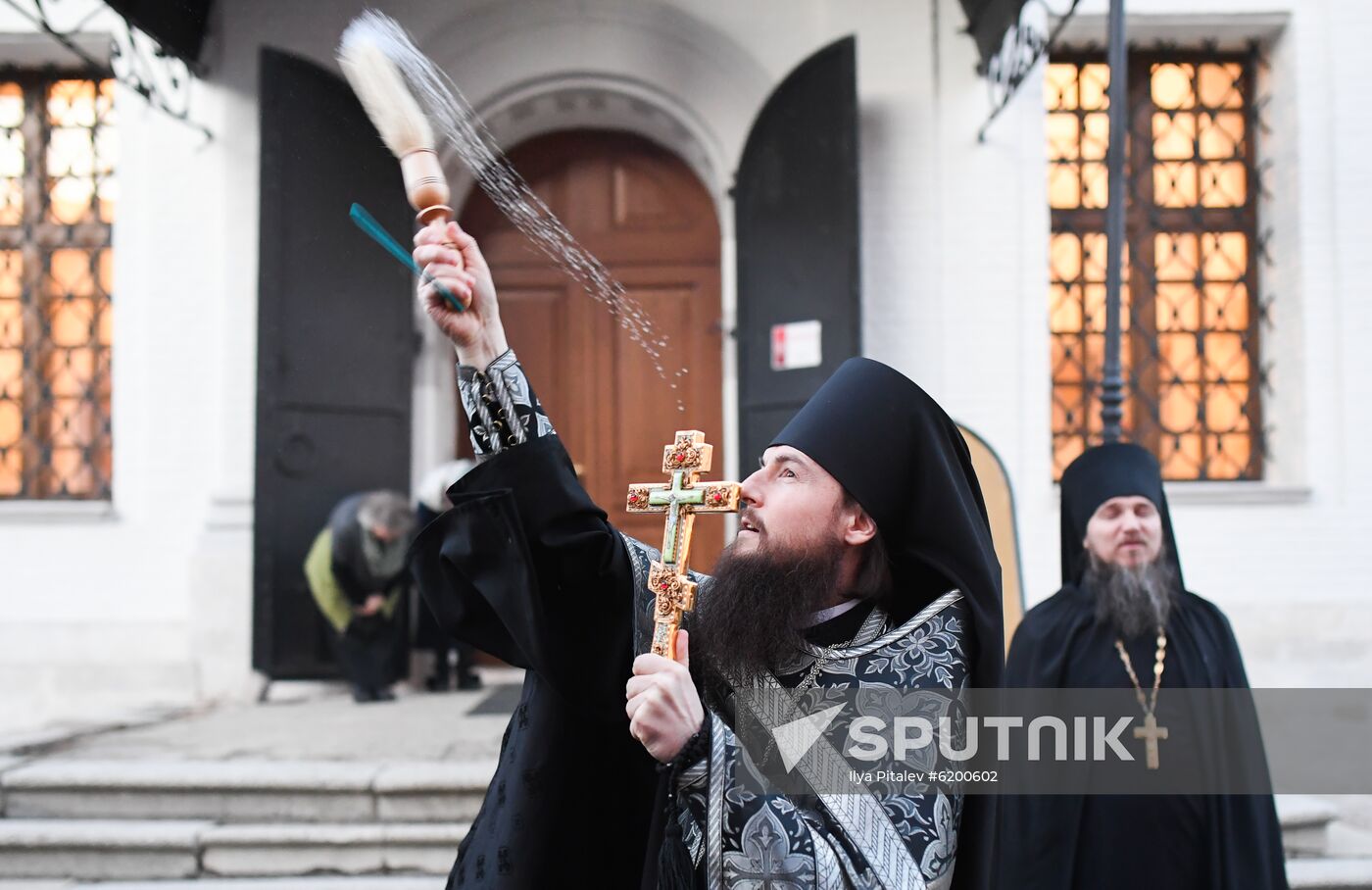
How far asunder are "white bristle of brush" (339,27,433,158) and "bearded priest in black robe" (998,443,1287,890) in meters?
Answer: 2.73

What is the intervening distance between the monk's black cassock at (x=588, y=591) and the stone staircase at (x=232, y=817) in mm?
2736

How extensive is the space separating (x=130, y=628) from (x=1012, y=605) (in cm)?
534

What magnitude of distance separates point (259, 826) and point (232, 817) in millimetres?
174

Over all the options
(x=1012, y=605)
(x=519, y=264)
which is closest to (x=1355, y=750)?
(x=1012, y=605)

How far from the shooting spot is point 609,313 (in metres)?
7.05

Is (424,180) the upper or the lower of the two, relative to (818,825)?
upper

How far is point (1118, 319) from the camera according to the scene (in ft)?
15.1

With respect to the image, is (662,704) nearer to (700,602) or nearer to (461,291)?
(700,602)

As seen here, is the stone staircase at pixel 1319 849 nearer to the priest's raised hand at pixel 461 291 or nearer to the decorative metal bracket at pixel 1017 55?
the decorative metal bracket at pixel 1017 55

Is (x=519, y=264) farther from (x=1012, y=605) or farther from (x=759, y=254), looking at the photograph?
(x=1012, y=605)

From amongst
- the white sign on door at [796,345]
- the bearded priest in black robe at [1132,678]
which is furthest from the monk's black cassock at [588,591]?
the white sign on door at [796,345]

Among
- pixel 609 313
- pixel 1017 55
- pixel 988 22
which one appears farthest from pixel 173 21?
pixel 1017 55

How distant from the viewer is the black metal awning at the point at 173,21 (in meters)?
5.71

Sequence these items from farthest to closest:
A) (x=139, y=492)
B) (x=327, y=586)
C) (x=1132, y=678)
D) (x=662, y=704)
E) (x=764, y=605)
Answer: (x=139, y=492) → (x=327, y=586) → (x=1132, y=678) → (x=764, y=605) → (x=662, y=704)
